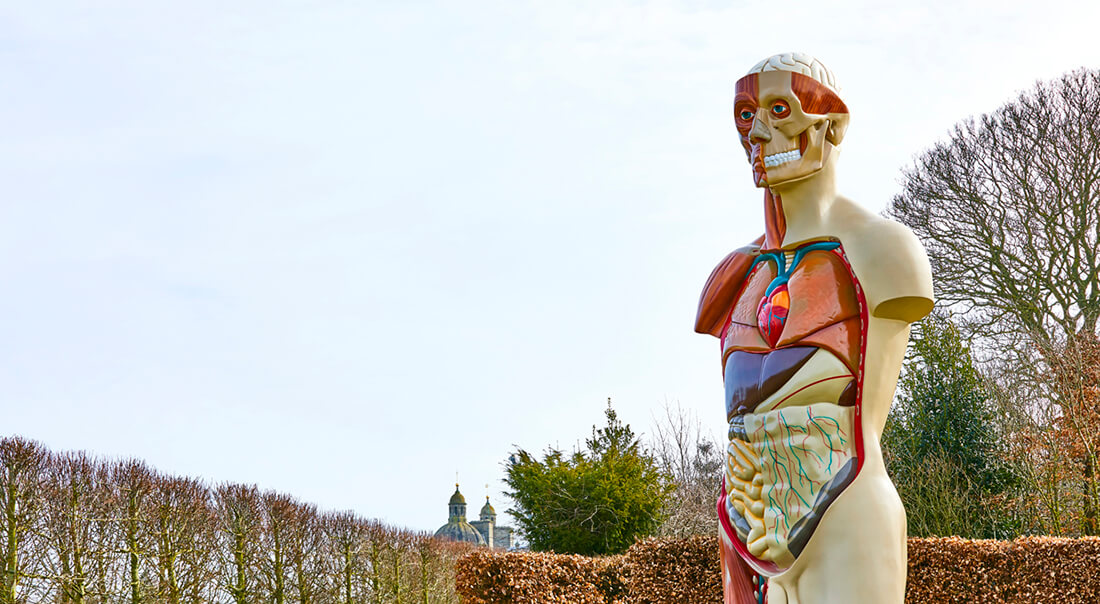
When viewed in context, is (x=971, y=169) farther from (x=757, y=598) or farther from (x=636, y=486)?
(x=757, y=598)

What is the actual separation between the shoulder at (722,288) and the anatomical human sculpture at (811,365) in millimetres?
124

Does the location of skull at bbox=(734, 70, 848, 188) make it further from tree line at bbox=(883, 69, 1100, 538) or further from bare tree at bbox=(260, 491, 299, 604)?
bare tree at bbox=(260, 491, 299, 604)

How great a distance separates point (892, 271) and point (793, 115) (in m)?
0.93

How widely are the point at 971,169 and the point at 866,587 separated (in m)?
16.7

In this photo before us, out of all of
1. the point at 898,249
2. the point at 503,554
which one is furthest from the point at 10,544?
the point at 898,249

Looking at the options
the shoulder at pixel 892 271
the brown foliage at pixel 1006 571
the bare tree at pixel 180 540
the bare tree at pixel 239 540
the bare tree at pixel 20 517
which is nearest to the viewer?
the shoulder at pixel 892 271

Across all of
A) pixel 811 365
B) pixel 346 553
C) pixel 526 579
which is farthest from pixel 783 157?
pixel 346 553

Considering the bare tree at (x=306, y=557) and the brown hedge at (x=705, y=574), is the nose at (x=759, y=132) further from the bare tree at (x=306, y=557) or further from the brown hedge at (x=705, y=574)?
the bare tree at (x=306, y=557)

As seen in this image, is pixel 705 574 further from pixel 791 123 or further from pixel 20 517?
pixel 20 517

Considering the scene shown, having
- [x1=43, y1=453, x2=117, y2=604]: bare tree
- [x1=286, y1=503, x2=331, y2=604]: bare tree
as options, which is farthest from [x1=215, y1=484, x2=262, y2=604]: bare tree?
[x1=43, y1=453, x2=117, y2=604]: bare tree

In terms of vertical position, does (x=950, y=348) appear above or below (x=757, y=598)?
above

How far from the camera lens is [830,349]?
18.0 ft

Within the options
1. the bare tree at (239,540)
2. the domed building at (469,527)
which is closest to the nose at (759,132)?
the bare tree at (239,540)

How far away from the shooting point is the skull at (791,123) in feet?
18.8
